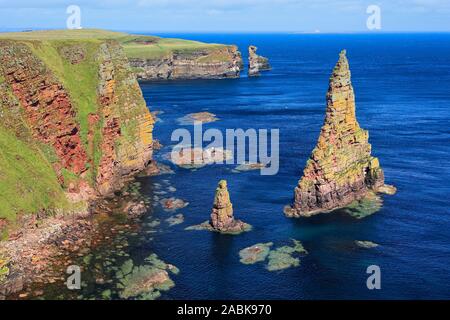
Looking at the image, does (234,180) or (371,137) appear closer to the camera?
(234,180)

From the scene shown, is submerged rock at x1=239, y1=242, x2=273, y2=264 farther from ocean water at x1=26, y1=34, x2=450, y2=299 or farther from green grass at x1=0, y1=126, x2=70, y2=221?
green grass at x1=0, y1=126, x2=70, y2=221

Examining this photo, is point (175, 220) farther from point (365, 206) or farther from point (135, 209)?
point (365, 206)

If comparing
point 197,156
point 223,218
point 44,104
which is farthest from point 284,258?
point 197,156

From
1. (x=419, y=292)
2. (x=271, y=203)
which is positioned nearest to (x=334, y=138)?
(x=271, y=203)

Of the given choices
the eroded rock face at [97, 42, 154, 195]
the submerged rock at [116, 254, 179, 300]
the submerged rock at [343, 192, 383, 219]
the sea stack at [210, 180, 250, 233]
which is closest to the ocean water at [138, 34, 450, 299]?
the submerged rock at [343, 192, 383, 219]

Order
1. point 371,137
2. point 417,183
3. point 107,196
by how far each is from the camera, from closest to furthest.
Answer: point 107,196 < point 417,183 < point 371,137

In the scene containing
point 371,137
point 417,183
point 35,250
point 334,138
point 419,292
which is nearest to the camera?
point 419,292

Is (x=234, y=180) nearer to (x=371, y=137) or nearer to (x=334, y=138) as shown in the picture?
(x=334, y=138)
